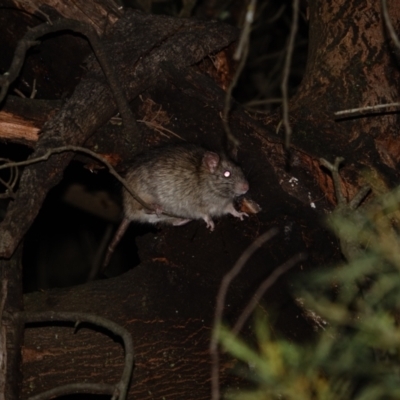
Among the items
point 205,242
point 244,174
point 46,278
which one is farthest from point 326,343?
point 46,278

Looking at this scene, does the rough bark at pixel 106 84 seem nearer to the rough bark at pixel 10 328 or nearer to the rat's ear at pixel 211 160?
the rough bark at pixel 10 328

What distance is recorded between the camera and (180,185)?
18.5 ft

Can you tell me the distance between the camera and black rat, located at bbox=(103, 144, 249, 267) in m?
5.28

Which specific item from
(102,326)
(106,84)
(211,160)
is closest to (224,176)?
(211,160)

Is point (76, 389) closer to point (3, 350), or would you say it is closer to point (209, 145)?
point (3, 350)

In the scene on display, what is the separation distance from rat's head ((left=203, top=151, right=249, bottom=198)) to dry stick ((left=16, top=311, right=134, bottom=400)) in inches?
52.8

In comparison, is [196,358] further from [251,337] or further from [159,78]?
[159,78]

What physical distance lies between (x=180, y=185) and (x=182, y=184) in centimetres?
2

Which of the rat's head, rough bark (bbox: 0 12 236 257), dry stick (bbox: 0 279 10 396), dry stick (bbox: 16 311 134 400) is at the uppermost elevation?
rough bark (bbox: 0 12 236 257)

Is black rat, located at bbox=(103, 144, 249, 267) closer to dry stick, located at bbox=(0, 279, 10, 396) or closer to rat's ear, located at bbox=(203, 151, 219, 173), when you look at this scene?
rat's ear, located at bbox=(203, 151, 219, 173)

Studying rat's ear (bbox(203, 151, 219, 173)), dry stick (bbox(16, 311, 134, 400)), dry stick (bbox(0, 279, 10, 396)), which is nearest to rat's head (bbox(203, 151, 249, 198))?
rat's ear (bbox(203, 151, 219, 173))

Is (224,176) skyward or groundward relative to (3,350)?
skyward

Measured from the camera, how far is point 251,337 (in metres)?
4.51

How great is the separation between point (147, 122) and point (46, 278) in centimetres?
403
